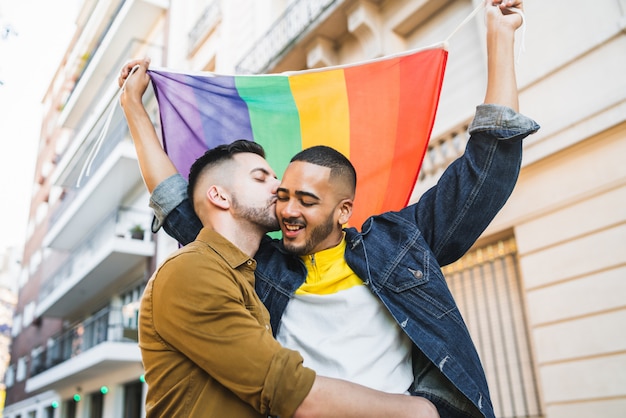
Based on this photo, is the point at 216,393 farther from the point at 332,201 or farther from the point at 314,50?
the point at 314,50

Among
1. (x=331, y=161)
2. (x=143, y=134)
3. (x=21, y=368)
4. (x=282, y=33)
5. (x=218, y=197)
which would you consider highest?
(x=282, y=33)

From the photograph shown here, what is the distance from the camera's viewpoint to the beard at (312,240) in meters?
2.26

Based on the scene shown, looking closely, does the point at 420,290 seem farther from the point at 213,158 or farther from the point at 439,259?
the point at 213,158

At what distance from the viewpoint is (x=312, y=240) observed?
2.28 m

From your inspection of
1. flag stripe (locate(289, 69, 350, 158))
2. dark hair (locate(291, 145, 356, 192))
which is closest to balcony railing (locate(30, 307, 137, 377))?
flag stripe (locate(289, 69, 350, 158))

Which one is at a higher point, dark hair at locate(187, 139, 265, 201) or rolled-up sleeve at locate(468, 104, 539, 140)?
dark hair at locate(187, 139, 265, 201)

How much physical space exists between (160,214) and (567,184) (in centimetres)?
424

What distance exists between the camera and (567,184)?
5.38 meters

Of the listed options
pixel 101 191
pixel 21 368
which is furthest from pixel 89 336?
pixel 21 368

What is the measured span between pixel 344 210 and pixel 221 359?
38.3 inches

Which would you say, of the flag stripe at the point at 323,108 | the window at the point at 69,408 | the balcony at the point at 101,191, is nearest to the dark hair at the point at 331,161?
the flag stripe at the point at 323,108

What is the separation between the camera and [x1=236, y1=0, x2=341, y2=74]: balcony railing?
937 cm

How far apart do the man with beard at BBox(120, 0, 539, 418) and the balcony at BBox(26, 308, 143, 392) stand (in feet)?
41.2

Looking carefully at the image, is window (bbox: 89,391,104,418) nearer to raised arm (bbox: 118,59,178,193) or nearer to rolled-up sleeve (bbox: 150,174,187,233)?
raised arm (bbox: 118,59,178,193)
